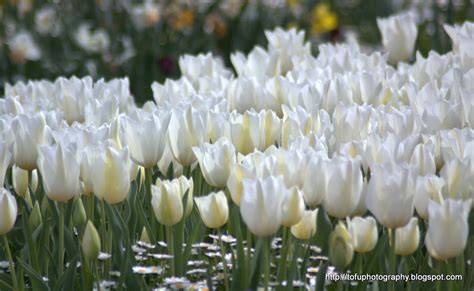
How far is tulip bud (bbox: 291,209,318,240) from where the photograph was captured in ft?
7.55

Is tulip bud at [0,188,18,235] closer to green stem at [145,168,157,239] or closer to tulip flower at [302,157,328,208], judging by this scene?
green stem at [145,168,157,239]

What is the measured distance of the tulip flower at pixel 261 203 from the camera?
6.84 feet

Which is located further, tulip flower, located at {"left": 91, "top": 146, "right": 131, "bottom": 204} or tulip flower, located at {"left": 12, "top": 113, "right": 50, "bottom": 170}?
tulip flower, located at {"left": 12, "top": 113, "right": 50, "bottom": 170}

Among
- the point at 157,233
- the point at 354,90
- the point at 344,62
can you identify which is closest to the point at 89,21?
the point at 344,62

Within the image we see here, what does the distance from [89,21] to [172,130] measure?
16.5 feet

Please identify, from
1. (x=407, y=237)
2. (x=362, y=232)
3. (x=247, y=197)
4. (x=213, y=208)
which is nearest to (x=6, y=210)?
(x=213, y=208)

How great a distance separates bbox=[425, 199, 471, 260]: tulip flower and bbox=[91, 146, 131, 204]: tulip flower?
0.78 meters

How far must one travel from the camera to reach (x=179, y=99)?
11.2ft

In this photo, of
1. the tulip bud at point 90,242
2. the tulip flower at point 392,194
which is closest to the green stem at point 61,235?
the tulip bud at point 90,242

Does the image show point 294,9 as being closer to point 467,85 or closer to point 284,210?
point 467,85

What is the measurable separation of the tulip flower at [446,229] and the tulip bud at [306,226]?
0.32 meters

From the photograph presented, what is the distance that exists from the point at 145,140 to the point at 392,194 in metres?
0.77

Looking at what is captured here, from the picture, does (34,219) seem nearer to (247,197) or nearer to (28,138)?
(28,138)

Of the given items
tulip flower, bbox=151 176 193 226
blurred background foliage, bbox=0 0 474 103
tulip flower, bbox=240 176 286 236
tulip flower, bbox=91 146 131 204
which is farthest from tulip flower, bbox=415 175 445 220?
blurred background foliage, bbox=0 0 474 103
